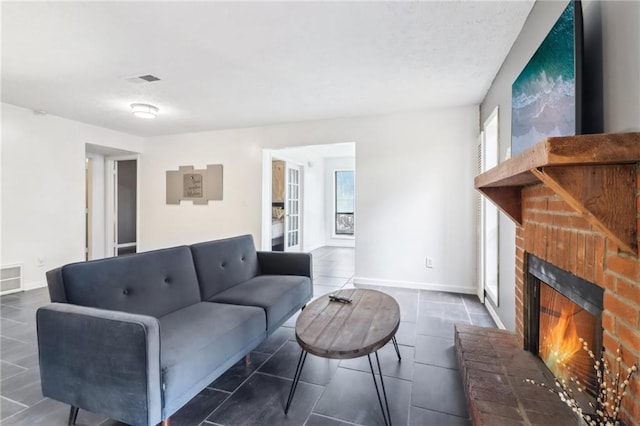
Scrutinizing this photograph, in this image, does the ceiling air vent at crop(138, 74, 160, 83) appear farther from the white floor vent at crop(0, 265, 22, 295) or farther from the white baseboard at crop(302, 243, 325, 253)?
the white baseboard at crop(302, 243, 325, 253)

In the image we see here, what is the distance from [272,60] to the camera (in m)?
2.62

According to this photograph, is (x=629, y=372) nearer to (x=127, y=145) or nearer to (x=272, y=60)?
(x=272, y=60)

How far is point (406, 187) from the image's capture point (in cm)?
406

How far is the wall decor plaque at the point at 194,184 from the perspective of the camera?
204 inches

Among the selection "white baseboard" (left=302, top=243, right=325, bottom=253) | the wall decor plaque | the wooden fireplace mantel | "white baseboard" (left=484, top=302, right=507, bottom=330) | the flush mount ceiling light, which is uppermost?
the flush mount ceiling light

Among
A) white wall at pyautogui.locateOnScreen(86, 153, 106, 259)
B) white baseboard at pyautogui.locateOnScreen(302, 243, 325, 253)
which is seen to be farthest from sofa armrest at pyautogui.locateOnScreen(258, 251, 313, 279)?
white wall at pyautogui.locateOnScreen(86, 153, 106, 259)

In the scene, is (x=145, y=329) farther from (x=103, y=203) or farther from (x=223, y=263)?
(x=103, y=203)

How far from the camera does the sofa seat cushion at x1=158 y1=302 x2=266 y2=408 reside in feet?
4.63

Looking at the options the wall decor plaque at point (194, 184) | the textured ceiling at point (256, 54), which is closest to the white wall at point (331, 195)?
the wall decor plaque at point (194, 184)

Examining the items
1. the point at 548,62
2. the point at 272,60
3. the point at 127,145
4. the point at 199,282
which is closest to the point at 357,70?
the point at 272,60

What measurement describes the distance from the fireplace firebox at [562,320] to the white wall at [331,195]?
6.29m

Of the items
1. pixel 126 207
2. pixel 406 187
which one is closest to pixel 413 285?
pixel 406 187

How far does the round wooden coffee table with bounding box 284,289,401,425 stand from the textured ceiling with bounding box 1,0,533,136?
1.97 m

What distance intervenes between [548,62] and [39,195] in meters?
5.78
